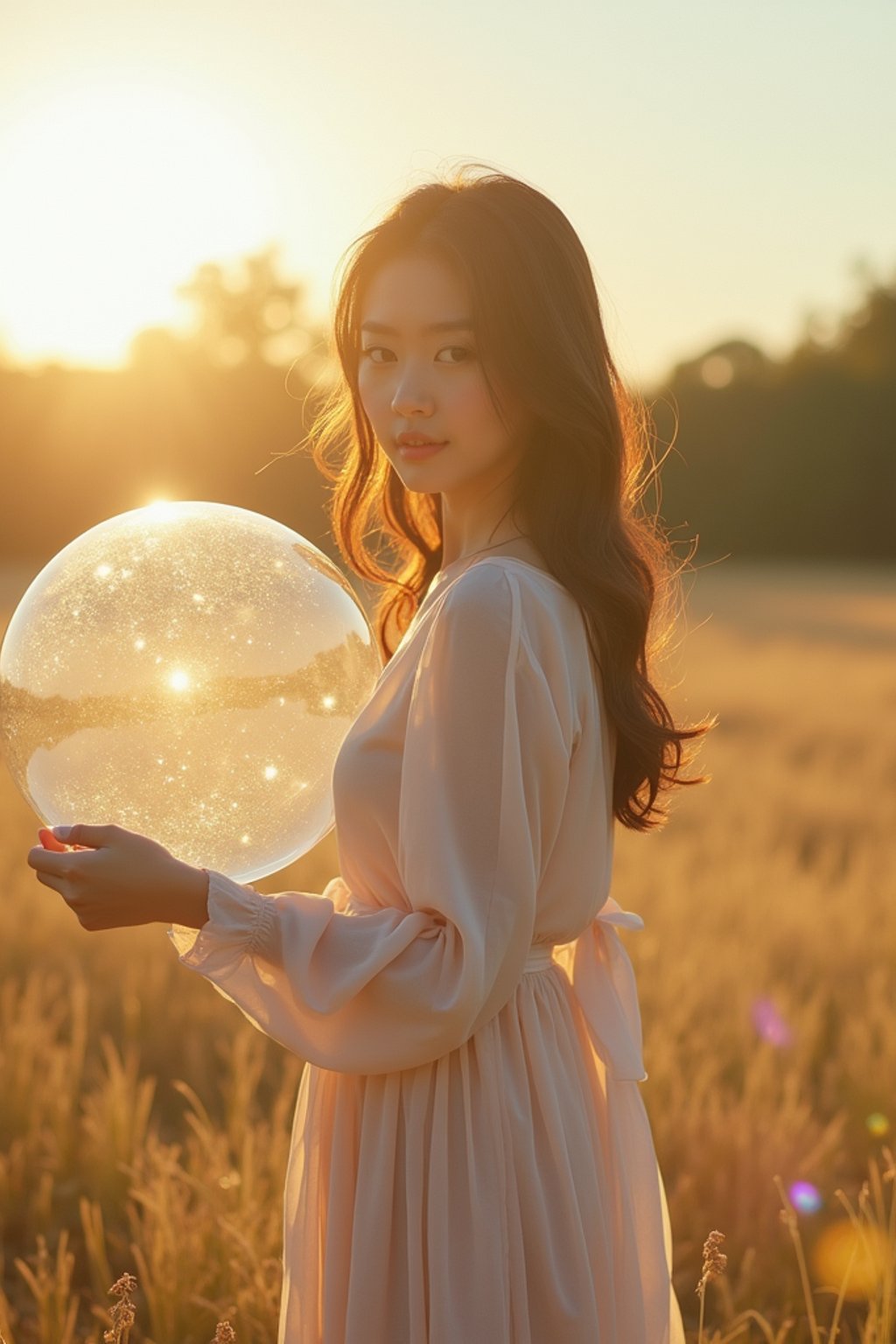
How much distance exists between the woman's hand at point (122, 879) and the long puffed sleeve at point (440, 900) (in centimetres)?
3

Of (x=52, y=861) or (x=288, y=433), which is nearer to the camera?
(x=52, y=861)

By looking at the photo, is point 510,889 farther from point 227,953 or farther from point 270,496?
point 270,496

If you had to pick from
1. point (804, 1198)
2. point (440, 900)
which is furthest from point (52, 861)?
point (804, 1198)

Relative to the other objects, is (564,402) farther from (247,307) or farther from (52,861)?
(247,307)

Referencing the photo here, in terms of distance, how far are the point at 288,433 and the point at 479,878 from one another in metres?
34.6

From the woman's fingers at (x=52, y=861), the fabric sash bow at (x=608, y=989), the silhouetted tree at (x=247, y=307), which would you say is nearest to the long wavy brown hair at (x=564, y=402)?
the fabric sash bow at (x=608, y=989)

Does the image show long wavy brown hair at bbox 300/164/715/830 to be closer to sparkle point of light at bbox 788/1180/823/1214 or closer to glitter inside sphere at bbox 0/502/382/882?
glitter inside sphere at bbox 0/502/382/882

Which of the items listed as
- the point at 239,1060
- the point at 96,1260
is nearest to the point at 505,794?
the point at 96,1260

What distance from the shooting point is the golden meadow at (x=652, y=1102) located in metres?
2.82

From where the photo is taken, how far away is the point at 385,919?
1.67m

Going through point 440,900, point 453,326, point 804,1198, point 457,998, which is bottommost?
point 804,1198

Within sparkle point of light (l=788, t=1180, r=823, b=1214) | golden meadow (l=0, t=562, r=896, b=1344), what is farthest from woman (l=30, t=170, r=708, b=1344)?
sparkle point of light (l=788, t=1180, r=823, b=1214)

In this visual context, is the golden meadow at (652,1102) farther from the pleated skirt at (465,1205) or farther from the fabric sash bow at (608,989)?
the fabric sash bow at (608,989)

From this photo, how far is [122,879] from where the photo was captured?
5.37 ft
